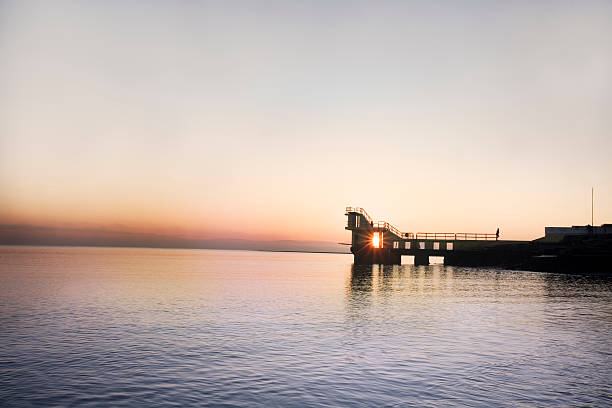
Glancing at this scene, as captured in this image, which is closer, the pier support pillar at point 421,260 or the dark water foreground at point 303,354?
the dark water foreground at point 303,354

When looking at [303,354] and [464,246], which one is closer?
[303,354]

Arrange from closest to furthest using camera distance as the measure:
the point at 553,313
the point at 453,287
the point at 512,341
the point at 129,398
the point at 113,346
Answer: the point at 129,398, the point at 113,346, the point at 512,341, the point at 553,313, the point at 453,287

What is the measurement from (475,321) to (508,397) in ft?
49.0

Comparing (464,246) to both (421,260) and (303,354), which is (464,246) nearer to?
(421,260)

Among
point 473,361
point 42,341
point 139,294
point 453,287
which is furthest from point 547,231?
point 42,341

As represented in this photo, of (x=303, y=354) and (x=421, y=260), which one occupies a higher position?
(x=421, y=260)

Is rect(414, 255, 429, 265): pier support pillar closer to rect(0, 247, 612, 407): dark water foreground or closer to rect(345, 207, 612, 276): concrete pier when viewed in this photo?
rect(345, 207, 612, 276): concrete pier

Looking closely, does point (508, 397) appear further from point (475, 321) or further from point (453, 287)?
point (453, 287)

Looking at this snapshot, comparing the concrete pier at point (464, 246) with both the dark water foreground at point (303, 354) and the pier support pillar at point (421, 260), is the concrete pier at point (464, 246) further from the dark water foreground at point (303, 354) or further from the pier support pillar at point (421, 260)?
the dark water foreground at point (303, 354)

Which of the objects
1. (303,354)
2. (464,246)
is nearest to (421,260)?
(464,246)

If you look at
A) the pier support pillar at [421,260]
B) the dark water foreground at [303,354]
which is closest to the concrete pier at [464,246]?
the pier support pillar at [421,260]

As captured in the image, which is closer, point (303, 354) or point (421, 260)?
point (303, 354)

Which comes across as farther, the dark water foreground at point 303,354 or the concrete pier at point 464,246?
the concrete pier at point 464,246

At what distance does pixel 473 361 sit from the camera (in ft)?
58.7
